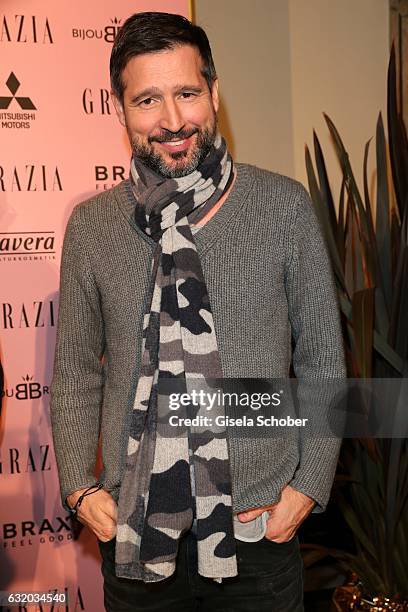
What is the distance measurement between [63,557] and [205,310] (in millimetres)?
1330

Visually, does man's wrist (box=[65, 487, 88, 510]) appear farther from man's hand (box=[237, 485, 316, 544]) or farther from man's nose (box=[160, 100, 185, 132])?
man's nose (box=[160, 100, 185, 132])

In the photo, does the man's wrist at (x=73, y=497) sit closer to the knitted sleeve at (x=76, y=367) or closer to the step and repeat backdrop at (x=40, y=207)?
the knitted sleeve at (x=76, y=367)

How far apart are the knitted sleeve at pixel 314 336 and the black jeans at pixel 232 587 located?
0.16 meters

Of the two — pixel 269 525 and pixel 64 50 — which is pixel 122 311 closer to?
pixel 269 525

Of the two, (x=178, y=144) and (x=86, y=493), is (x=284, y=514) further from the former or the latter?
(x=178, y=144)

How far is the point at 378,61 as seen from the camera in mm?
3039

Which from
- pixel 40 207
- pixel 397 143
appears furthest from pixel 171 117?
pixel 397 143

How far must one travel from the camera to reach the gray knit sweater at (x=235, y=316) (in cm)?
157

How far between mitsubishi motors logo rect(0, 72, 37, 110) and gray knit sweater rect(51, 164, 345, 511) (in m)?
0.82

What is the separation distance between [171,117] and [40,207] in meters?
0.98

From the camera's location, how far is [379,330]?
2469mm

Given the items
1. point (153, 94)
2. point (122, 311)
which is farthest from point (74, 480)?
point (153, 94)

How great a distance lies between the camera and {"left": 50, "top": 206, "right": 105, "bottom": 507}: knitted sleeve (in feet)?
5.51

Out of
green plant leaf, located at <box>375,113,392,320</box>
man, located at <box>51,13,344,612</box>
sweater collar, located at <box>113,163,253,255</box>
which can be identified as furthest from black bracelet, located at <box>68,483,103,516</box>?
green plant leaf, located at <box>375,113,392,320</box>
